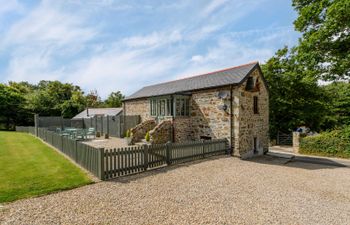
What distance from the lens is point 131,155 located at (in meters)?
8.09

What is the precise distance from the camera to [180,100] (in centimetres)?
1480

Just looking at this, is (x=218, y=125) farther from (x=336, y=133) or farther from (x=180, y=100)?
(x=336, y=133)

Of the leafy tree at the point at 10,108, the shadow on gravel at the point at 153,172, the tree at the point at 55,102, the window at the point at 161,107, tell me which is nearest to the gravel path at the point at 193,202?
the shadow on gravel at the point at 153,172

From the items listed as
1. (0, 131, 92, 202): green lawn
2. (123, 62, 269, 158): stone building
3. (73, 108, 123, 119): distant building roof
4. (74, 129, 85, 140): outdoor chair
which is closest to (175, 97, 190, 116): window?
(123, 62, 269, 158): stone building

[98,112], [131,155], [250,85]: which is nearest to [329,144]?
[250,85]

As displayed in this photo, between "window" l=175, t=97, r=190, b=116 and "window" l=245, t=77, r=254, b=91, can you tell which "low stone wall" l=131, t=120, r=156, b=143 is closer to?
"window" l=175, t=97, r=190, b=116

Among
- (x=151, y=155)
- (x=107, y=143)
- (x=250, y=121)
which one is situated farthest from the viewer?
(x=107, y=143)

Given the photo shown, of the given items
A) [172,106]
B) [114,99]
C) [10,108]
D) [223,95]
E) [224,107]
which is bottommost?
[224,107]

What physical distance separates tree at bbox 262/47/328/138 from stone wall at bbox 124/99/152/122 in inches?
605

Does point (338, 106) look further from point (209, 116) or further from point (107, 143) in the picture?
point (107, 143)

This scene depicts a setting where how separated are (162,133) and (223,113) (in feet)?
15.3

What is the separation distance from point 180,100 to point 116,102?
159ft

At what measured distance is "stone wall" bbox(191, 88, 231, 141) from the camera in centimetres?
1288

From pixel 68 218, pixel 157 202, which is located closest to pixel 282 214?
pixel 157 202
